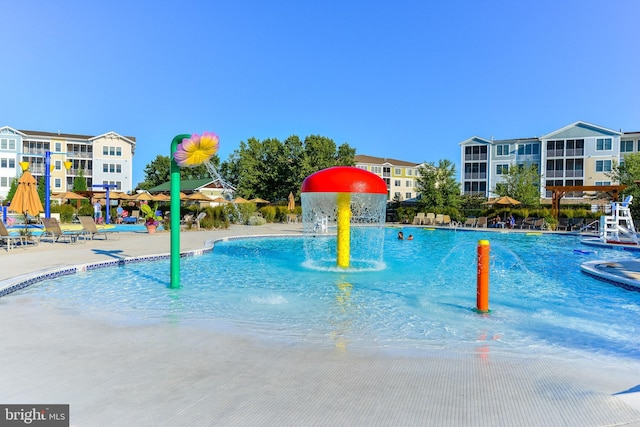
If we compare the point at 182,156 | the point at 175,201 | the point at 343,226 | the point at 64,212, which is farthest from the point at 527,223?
the point at 64,212

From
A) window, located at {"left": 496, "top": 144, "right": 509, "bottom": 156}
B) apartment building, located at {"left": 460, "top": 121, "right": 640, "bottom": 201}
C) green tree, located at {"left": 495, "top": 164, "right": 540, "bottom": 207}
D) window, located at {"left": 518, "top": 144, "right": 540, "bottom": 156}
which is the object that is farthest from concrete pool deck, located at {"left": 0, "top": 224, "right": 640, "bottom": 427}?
window, located at {"left": 496, "top": 144, "right": 509, "bottom": 156}

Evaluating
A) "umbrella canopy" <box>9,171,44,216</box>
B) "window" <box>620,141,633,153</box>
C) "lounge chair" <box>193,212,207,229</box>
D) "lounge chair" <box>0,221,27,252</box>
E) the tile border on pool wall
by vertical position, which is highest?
"window" <box>620,141,633,153</box>

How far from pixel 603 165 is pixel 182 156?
2123 inches

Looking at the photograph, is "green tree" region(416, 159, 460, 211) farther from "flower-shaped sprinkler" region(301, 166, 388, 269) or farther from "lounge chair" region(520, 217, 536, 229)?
"flower-shaped sprinkler" region(301, 166, 388, 269)

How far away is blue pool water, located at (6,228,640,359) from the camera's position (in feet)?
20.8

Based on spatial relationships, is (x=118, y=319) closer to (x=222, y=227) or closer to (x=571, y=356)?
(x=571, y=356)

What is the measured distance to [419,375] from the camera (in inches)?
181

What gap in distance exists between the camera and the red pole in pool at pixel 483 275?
24.6ft

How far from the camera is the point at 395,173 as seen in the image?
74.9 meters

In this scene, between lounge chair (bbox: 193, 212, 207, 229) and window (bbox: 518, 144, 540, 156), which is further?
window (bbox: 518, 144, 540, 156)

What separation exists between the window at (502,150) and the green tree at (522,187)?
469 inches

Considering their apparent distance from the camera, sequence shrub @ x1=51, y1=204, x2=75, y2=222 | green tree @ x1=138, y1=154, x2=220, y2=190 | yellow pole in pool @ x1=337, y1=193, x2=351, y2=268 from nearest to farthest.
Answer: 1. yellow pole in pool @ x1=337, y1=193, x2=351, y2=268
2. shrub @ x1=51, y1=204, x2=75, y2=222
3. green tree @ x1=138, y1=154, x2=220, y2=190

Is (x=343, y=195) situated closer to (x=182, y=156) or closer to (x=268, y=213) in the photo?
(x=182, y=156)

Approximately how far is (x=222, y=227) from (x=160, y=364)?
910 inches
